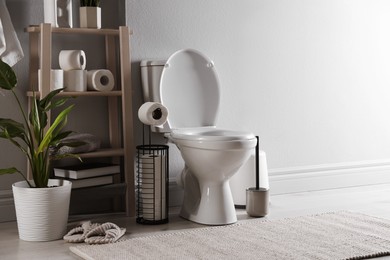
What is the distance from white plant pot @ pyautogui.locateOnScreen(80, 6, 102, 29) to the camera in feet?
11.5

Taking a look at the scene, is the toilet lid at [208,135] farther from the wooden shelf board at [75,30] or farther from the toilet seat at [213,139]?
the wooden shelf board at [75,30]

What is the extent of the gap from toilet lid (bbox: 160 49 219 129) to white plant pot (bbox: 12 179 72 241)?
0.85m

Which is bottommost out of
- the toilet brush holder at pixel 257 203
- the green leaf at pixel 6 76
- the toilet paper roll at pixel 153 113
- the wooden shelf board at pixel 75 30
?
the toilet brush holder at pixel 257 203

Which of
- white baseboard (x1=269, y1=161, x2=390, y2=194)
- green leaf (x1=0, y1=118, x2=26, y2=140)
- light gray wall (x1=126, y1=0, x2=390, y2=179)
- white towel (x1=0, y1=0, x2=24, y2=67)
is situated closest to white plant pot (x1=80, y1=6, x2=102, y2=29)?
light gray wall (x1=126, y1=0, x2=390, y2=179)

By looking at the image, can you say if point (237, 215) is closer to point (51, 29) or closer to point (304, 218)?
point (304, 218)

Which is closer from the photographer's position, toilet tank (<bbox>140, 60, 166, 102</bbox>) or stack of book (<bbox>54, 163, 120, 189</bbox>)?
stack of book (<bbox>54, 163, 120, 189</bbox>)

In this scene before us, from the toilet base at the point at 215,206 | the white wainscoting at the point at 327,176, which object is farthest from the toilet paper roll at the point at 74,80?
the white wainscoting at the point at 327,176

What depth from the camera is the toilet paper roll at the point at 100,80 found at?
3527 mm

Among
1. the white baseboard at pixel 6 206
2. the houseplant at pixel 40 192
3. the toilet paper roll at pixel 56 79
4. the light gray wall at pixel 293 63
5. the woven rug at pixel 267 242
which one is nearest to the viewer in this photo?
the woven rug at pixel 267 242

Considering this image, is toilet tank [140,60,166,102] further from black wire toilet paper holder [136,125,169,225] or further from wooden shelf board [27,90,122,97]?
black wire toilet paper holder [136,125,169,225]

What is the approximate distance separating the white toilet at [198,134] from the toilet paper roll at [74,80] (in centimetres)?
40

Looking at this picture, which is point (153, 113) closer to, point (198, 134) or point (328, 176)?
point (198, 134)

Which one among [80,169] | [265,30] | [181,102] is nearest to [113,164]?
[80,169]

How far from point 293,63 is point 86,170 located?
5.16 feet
